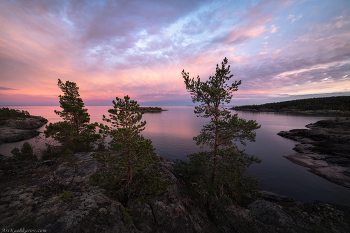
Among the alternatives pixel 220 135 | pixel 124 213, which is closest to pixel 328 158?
pixel 220 135

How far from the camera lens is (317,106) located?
13575 centimetres

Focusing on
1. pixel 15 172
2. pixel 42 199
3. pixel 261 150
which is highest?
pixel 42 199

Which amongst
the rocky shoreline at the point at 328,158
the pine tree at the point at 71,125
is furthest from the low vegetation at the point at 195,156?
the rocky shoreline at the point at 328,158

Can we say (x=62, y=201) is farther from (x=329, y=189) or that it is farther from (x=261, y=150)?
(x=261, y=150)

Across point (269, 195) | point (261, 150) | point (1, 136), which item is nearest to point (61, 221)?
point (269, 195)

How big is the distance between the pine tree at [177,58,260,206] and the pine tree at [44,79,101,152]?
16.8 metres

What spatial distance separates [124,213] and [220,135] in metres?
10.8

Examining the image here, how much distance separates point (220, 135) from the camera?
1339 centimetres

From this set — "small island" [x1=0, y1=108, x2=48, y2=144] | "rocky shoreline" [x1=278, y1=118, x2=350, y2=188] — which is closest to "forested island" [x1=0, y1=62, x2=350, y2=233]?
"rocky shoreline" [x1=278, y1=118, x2=350, y2=188]

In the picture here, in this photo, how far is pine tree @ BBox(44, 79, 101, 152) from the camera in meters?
19.2

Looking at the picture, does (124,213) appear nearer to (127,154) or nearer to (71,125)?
(127,154)

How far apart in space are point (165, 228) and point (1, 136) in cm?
6367

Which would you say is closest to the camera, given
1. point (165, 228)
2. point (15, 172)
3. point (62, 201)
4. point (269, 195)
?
point (62, 201)

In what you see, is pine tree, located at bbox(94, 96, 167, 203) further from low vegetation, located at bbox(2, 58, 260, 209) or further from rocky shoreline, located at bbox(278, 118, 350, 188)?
rocky shoreline, located at bbox(278, 118, 350, 188)
